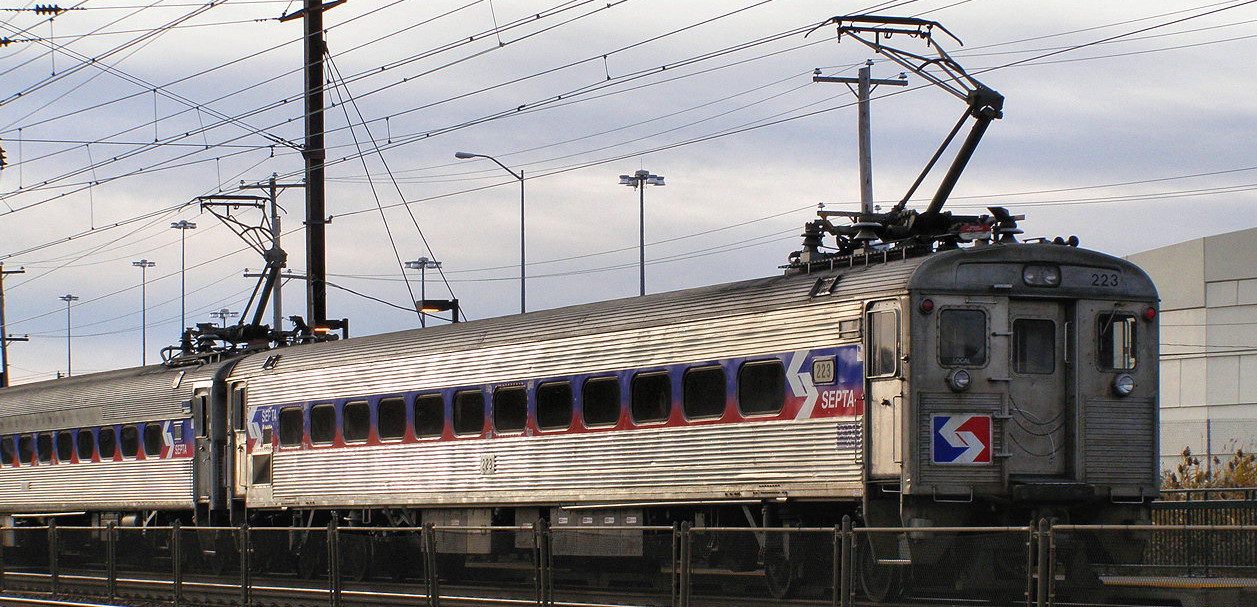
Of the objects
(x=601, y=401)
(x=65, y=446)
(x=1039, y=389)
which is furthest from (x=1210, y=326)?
(x=1039, y=389)

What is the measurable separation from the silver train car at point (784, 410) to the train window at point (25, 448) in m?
10.1

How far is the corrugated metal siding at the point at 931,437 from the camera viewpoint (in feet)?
54.6

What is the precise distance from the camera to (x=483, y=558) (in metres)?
17.6

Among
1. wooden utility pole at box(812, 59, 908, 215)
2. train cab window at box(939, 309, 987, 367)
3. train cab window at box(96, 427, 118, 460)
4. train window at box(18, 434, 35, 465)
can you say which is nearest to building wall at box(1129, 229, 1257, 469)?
wooden utility pole at box(812, 59, 908, 215)

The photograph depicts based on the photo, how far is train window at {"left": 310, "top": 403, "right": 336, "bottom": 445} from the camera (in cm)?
2569

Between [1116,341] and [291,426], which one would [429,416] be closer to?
[291,426]

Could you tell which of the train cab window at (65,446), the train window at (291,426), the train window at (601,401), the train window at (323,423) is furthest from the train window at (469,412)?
the train cab window at (65,446)

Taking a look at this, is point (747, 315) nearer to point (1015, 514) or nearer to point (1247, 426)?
point (1015, 514)

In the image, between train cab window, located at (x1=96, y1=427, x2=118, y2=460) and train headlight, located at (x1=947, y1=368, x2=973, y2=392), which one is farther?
train cab window, located at (x1=96, y1=427, x2=118, y2=460)

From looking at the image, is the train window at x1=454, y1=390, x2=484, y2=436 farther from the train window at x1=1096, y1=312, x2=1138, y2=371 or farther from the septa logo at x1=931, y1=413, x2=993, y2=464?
the train window at x1=1096, y1=312, x2=1138, y2=371

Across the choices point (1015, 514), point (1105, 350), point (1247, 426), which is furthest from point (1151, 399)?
point (1247, 426)

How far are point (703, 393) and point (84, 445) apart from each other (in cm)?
1687

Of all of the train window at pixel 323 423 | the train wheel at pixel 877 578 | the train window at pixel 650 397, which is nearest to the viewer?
the train wheel at pixel 877 578

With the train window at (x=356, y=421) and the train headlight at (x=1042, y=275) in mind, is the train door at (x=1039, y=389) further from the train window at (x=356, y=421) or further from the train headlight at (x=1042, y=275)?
the train window at (x=356, y=421)
